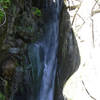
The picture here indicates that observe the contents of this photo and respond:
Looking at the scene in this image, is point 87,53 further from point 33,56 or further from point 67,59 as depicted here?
point 33,56

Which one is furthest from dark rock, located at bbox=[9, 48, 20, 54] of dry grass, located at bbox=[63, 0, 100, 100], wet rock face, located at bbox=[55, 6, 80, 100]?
dry grass, located at bbox=[63, 0, 100, 100]

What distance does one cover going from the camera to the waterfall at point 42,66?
4977 millimetres

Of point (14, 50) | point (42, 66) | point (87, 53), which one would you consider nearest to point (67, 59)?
point (87, 53)

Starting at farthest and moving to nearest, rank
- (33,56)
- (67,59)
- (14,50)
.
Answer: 1. (33,56)
2. (67,59)
3. (14,50)

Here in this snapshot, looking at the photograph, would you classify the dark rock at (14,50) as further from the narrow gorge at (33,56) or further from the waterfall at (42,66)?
the waterfall at (42,66)

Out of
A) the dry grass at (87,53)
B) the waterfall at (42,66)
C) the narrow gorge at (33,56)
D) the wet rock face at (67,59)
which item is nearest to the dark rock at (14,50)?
the narrow gorge at (33,56)

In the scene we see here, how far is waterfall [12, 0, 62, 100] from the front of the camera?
16.3 feet

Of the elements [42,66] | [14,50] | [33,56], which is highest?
[14,50]

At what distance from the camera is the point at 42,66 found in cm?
550

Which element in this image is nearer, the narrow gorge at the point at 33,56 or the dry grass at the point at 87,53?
the dry grass at the point at 87,53

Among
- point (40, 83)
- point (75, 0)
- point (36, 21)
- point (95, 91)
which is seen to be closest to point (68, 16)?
point (75, 0)

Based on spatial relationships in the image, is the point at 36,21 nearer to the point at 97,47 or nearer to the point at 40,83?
the point at 40,83

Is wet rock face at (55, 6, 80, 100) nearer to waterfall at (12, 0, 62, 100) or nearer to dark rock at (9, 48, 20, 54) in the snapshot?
waterfall at (12, 0, 62, 100)

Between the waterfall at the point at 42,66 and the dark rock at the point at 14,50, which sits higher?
the dark rock at the point at 14,50
